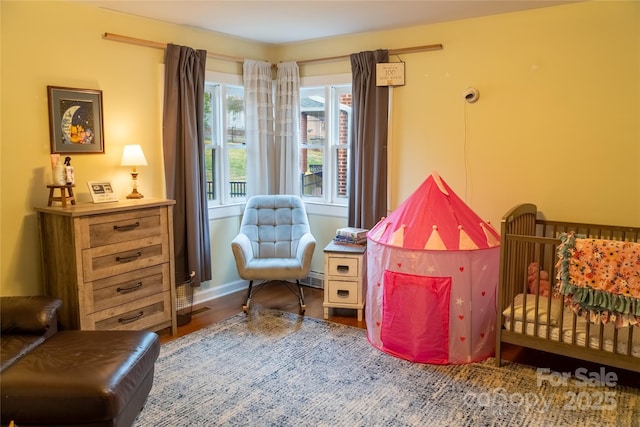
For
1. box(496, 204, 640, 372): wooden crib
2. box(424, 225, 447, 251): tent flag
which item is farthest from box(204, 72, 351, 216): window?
box(496, 204, 640, 372): wooden crib

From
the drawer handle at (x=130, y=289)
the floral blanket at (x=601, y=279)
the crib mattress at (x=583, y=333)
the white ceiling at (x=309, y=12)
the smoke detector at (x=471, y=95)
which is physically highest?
the white ceiling at (x=309, y=12)

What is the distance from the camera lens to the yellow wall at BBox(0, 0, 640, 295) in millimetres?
3227

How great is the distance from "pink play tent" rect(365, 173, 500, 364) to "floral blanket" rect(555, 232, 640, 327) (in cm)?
54

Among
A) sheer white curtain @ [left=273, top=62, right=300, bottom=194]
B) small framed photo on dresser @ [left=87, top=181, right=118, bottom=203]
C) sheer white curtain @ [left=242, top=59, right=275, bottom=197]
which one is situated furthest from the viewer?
sheer white curtain @ [left=273, top=62, right=300, bottom=194]

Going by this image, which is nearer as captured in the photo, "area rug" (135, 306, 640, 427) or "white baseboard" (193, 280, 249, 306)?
"area rug" (135, 306, 640, 427)

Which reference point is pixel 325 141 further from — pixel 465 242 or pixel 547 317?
pixel 547 317

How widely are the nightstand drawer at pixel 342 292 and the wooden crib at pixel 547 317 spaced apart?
120 centimetres

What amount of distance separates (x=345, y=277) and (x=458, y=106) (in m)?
1.65

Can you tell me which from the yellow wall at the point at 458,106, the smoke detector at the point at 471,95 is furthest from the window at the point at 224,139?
the smoke detector at the point at 471,95

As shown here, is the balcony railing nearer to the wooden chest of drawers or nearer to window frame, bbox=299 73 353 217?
window frame, bbox=299 73 353 217

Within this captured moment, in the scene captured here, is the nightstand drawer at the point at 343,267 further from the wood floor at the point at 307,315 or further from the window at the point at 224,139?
the window at the point at 224,139

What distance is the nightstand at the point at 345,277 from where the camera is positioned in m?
3.96

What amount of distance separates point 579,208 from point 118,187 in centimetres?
340

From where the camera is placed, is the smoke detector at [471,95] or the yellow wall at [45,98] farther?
the smoke detector at [471,95]
